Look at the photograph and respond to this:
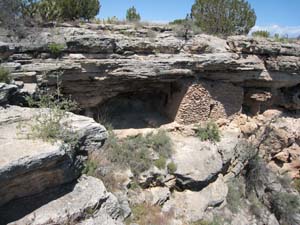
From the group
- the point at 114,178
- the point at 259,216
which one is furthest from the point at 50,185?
the point at 259,216

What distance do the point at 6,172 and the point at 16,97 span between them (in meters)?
2.56

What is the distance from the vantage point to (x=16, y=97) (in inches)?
220

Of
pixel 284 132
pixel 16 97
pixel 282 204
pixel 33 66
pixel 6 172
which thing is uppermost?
pixel 33 66

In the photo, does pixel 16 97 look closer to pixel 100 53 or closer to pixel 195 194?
pixel 100 53

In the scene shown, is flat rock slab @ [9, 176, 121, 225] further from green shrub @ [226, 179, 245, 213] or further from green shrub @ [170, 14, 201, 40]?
green shrub @ [170, 14, 201, 40]

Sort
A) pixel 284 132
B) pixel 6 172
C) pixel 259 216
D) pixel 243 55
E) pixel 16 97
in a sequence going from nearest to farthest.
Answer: pixel 6 172
pixel 16 97
pixel 259 216
pixel 243 55
pixel 284 132

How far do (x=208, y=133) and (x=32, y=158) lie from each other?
5.92 meters

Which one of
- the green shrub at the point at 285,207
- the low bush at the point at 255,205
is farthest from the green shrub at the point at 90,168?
the green shrub at the point at 285,207

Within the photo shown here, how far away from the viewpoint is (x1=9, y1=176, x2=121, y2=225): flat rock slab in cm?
371

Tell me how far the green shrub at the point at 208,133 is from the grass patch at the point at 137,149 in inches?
40.9

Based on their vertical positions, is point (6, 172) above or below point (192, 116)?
above

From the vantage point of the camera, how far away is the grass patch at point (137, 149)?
6.90 m

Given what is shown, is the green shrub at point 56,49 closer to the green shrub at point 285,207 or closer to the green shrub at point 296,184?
the green shrub at point 285,207

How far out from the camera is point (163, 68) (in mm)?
7867
